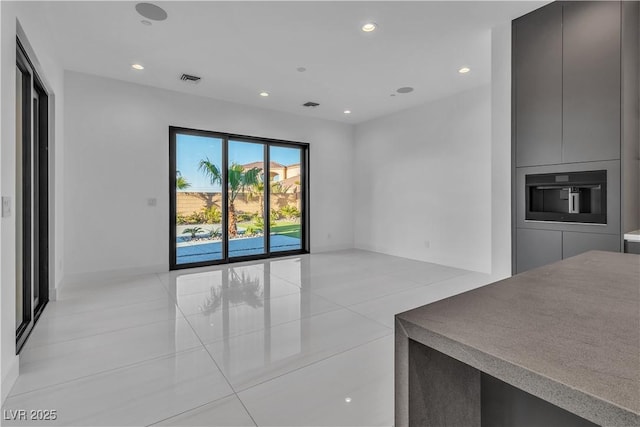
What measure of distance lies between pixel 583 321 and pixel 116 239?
5.23 metres

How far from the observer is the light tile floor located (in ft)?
5.60

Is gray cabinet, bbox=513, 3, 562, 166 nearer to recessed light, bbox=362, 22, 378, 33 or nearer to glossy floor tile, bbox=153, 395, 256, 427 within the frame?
recessed light, bbox=362, 22, 378, 33

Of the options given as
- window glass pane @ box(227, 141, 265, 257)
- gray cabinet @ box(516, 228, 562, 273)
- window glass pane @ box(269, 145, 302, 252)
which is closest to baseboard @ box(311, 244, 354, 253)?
window glass pane @ box(269, 145, 302, 252)

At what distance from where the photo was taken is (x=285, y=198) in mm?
6359

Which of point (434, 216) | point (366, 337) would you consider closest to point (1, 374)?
point (366, 337)

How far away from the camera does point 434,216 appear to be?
5.49 m

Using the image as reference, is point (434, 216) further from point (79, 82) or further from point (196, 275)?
point (79, 82)

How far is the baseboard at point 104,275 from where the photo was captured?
14.0ft

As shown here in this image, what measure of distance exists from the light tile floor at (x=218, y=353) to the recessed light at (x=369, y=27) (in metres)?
2.82

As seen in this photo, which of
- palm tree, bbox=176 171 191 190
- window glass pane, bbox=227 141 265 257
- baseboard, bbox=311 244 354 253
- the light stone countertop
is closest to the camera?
the light stone countertop

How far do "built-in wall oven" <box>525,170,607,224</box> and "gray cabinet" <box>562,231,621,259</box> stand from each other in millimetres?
116

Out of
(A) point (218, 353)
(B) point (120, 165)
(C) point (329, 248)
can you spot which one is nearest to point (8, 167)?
(A) point (218, 353)

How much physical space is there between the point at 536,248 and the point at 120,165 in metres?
5.24

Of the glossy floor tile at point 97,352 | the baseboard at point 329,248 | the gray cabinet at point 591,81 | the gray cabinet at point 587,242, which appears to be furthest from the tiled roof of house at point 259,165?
the gray cabinet at point 587,242
